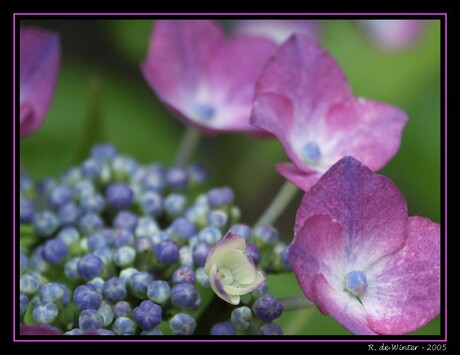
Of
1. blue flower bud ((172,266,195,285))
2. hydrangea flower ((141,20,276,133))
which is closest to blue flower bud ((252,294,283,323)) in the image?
blue flower bud ((172,266,195,285))

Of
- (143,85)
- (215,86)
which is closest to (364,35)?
(143,85)

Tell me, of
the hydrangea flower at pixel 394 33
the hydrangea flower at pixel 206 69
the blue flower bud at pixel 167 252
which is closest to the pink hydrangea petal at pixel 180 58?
the hydrangea flower at pixel 206 69

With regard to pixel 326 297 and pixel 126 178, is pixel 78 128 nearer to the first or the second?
pixel 126 178

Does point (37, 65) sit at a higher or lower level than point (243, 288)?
higher

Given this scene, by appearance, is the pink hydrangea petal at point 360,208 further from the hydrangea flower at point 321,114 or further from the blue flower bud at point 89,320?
the blue flower bud at point 89,320

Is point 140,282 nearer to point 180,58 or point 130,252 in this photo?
point 130,252

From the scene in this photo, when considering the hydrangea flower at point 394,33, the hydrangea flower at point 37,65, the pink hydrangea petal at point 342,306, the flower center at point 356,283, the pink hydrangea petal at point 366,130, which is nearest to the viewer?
the pink hydrangea petal at point 342,306

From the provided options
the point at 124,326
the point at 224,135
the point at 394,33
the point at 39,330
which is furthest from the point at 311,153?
the point at 394,33

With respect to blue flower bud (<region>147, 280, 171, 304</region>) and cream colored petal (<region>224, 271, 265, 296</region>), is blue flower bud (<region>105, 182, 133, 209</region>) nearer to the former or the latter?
blue flower bud (<region>147, 280, 171, 304</region>)
